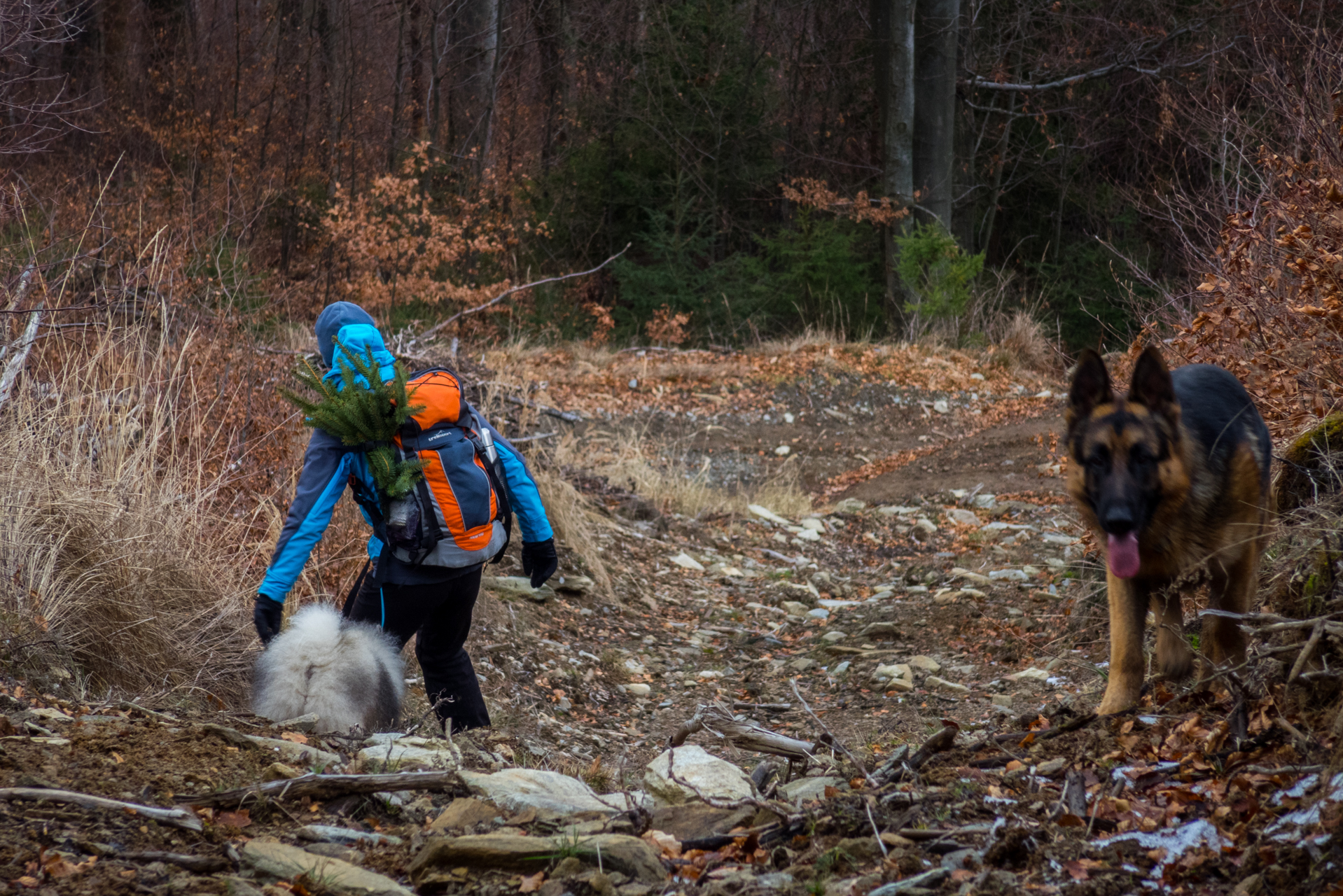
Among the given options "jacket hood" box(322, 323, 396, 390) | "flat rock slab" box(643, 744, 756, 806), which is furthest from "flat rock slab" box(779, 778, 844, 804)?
"jacket hood" box(322, 323, 396, 390)

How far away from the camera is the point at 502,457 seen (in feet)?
15.4

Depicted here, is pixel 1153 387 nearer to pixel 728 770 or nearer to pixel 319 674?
pixel 728 770

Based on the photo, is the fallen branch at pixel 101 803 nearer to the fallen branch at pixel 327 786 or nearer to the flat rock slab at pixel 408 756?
the fallen branch at pixel 327 786

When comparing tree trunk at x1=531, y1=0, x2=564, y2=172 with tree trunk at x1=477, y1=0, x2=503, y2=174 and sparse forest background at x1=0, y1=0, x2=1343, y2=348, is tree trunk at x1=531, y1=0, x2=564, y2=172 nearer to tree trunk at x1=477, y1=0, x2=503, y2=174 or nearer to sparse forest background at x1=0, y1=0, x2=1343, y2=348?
sparse forest background at x1=0, y1=0, x2=1343, y2=348

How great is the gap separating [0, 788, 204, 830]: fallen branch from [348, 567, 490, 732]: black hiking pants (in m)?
1.57

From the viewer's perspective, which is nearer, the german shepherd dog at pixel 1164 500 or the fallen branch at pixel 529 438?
the german shepherd dog at pixel 1164 500

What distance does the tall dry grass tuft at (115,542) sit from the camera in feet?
14.5

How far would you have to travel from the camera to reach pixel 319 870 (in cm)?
261

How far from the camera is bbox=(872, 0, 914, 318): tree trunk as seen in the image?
18.3 meters

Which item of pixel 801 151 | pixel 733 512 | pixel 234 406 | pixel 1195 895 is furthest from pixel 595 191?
pixel 1195 895

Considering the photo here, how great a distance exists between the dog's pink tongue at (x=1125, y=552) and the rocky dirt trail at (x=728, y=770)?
46cm

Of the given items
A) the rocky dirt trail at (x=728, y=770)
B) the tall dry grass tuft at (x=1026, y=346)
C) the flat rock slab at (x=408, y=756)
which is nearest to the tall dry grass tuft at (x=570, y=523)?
the rocky dirt trail at (x=728, y=770)

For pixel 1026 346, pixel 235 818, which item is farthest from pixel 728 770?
pixel 1026 346

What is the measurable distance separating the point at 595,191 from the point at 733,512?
Answer: 37.8 feet
